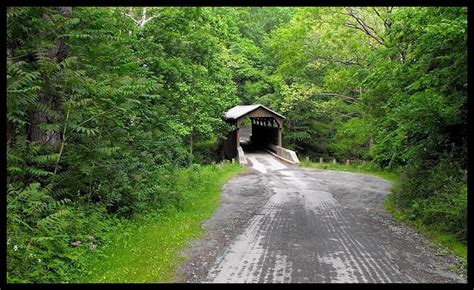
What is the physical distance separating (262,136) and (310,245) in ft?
92.2

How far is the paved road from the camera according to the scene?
21.1ft

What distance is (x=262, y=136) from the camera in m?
35.9

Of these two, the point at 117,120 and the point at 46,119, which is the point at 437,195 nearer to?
the point at 117,120

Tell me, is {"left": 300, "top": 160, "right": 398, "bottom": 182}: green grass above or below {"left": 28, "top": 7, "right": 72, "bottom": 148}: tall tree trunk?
below

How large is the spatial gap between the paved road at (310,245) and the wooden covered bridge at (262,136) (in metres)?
12.2

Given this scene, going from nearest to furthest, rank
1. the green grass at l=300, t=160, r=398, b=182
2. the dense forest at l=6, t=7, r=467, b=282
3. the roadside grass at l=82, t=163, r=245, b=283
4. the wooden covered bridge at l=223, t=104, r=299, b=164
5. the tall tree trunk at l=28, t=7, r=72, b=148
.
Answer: the roadside grass at l=82, t=163, r=245, b=283
the dense forest at l=6, t=7, r=467, b=282
the tall tree trunk at l=28, t=7, r=72, b=148
the green grass at l=300, t=160, r=398, b=182
the wooden covered bridge at l=223, t=104, r=299, b=164

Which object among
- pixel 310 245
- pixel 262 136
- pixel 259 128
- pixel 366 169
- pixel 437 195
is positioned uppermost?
pixel 259 128

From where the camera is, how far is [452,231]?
325 inches

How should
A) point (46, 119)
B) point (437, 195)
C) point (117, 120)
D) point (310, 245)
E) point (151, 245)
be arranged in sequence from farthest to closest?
point (437, 195) → point (117, 120) → point (46, 119) → point (310, 245) → point (151, 245)

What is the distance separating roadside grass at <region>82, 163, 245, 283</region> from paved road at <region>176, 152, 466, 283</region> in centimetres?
31

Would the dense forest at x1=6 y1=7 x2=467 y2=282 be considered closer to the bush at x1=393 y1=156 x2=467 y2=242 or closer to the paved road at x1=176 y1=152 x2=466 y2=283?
the bush at x1=393 y1=156 x2=467 y2=242

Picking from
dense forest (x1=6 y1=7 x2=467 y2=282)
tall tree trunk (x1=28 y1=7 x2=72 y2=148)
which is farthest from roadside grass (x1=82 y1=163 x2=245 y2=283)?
tall tree trunk (x1=28 y1=7 x2=72 y2=148)

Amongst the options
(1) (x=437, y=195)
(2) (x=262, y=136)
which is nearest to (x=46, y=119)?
(1) (x=437, y=195)
